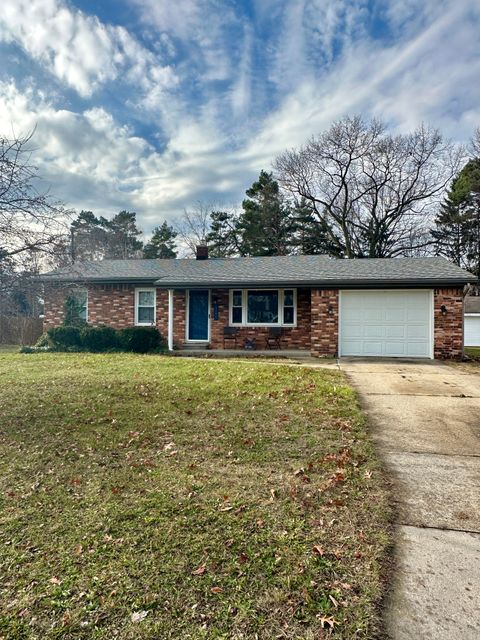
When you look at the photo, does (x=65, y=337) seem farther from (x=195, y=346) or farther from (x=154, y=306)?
(x=195, y=346)

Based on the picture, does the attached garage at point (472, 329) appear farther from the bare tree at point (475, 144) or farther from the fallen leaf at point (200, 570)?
the fallen leaf at point (200, 570)

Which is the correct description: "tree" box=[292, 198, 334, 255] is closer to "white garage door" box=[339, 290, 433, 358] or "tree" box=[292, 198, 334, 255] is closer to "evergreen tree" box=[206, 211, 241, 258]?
"evergreen tree" box=[206, 211, 241, 258]

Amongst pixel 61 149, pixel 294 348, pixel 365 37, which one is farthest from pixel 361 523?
pixel 365 37

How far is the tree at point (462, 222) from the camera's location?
27.3 m

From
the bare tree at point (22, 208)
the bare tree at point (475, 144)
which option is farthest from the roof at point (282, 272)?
the bare tree at point (475, 144)

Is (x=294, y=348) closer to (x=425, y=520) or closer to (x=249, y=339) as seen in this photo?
(x=249, y=339)

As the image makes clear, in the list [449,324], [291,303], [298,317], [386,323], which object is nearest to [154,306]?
[291,303]

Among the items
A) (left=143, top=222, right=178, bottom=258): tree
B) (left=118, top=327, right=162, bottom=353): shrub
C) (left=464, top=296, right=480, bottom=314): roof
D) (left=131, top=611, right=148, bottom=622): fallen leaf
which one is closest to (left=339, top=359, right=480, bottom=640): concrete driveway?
(left=131, top=611, right=148, bottom=622): fallen leaf

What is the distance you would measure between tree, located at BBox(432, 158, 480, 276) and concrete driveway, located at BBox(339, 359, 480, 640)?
26.3 meters

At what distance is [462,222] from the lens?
28.7 meters

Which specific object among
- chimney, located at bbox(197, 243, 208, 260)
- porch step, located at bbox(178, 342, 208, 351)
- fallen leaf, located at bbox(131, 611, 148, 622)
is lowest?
fallen leaf, located at bbox(131, 611, 148, 622)

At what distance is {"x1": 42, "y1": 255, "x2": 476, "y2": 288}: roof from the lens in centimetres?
1159

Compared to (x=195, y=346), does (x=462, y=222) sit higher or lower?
higher

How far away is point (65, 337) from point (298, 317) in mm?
8435
